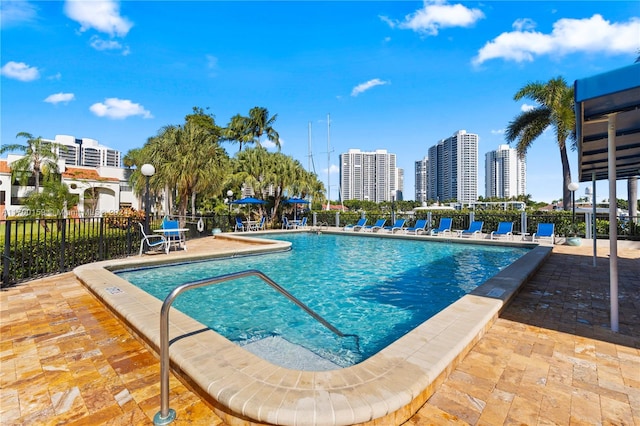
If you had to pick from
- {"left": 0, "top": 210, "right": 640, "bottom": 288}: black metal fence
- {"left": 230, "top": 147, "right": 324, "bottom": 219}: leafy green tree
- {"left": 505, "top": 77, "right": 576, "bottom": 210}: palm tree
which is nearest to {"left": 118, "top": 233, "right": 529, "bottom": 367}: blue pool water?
{"left": 0, "top": 210, "right": 640, "bottom": 288}: black metal fence

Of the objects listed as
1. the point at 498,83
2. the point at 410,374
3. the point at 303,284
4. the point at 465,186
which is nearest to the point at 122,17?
the point at 303,284

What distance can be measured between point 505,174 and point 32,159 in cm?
8857

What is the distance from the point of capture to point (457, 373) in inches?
104

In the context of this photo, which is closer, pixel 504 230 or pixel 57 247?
pixel 57 247

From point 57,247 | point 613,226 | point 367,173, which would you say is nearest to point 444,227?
point 613,226

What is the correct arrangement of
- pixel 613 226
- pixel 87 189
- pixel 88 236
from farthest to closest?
pixel 87 189 → pixel 88 236 → pixel 613 226

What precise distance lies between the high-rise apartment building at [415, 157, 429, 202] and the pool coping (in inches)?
3298

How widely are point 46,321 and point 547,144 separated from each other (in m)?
25.2

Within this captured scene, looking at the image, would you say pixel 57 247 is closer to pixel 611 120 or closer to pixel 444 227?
pixel 611 120

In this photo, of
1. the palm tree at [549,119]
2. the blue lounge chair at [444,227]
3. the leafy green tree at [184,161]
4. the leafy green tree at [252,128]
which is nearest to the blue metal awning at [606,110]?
the blue lounge chair at [444,227]

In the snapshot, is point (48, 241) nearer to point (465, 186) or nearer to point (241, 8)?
point (241, 8)

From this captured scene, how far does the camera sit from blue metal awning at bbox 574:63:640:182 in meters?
2.80

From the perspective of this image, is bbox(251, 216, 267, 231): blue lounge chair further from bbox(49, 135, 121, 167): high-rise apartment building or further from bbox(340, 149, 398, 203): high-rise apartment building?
bbox(49, 135, 121, 167): high-rise apartment building

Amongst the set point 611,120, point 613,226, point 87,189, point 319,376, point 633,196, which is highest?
point 87,189
